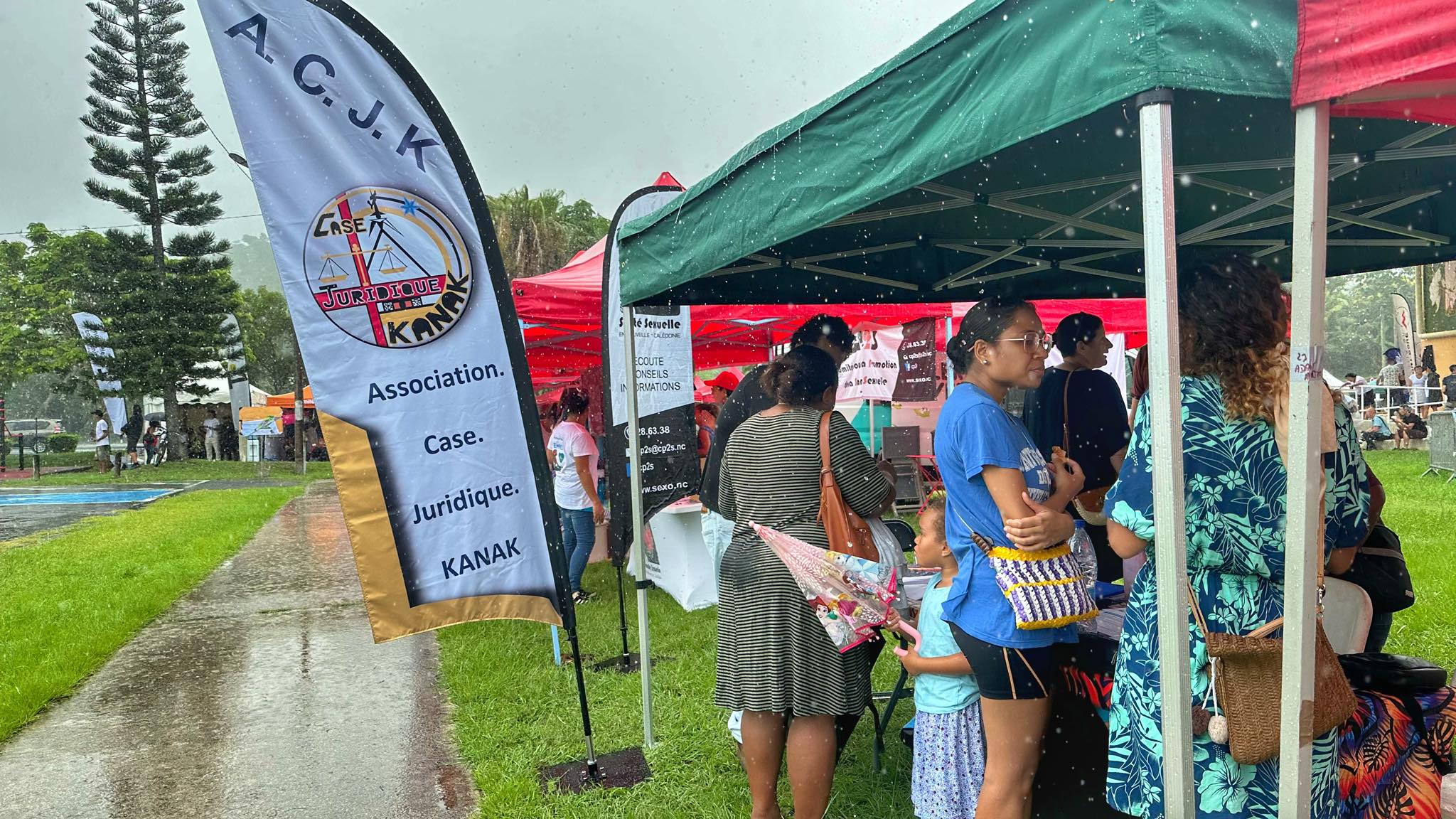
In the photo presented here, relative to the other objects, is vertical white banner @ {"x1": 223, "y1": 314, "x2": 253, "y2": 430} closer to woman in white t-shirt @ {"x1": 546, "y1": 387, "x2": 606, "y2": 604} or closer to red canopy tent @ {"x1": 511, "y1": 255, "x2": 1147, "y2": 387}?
red canopy tent @ {"x1": 511, "y1": 255, "x2": 1147, "y2": 387}

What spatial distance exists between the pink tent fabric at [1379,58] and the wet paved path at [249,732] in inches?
152

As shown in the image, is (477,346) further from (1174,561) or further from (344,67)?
(1174,561)

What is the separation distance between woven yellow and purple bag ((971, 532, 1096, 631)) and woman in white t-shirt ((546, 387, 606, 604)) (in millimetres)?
4867

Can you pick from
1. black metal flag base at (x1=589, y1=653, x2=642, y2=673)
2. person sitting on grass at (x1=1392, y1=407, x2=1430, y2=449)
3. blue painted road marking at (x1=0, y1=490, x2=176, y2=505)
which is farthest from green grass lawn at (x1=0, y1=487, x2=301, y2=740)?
person sitting on grass at (x1=1392, y1=407, x2=1430, y2=449)

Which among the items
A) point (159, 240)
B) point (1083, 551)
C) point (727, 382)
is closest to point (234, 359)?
point (159, 240)

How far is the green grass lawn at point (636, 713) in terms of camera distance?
3799 millimetres

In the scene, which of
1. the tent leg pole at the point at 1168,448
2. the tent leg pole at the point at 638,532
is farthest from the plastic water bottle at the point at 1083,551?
the tent leg pole at the point at 638,532

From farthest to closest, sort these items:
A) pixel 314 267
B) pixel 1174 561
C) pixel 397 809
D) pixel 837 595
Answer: pixel 397 809 < pixel 314 267 < pixel 837 595 < pixel 1174 561

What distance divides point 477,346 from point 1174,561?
2505 millimetres

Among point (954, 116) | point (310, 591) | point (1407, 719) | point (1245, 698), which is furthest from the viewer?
point (310, 591)

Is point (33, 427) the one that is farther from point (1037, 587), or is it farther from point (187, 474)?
point (1037, 587)

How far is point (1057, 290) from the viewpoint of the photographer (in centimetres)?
525

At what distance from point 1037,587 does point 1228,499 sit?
568 mm

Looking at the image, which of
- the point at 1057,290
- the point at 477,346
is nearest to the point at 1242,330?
the point at 477,346
